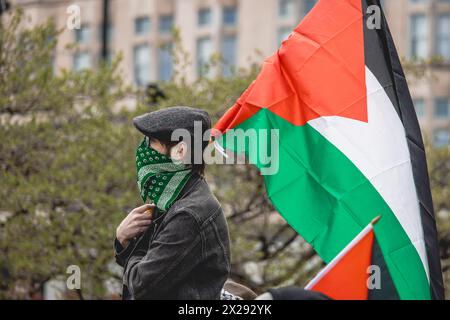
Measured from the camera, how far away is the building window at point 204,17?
47.2 metres

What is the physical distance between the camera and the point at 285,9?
45344mm

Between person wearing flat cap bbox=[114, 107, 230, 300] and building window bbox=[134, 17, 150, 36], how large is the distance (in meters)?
44.2

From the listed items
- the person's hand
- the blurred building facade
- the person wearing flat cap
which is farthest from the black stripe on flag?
the blurred building facade

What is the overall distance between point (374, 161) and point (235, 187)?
33.0 feet

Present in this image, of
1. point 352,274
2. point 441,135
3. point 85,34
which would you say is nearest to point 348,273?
point 352,274

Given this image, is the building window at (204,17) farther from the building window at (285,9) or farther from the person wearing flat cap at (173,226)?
the person wearing flat cap at (173,226)

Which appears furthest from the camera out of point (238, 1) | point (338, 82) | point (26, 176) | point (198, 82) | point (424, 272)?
point (238, 1)

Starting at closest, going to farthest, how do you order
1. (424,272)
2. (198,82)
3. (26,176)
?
(424,272), (26,176), (198,82)

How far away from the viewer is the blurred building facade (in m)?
43.0

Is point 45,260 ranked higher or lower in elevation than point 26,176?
lower

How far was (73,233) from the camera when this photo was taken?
45.8 feet

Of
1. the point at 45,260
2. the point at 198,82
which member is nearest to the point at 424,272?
the point at 45,260

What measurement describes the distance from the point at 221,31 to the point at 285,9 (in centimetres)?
312

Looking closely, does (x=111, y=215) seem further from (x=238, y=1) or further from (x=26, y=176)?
(x=238, y=1)
